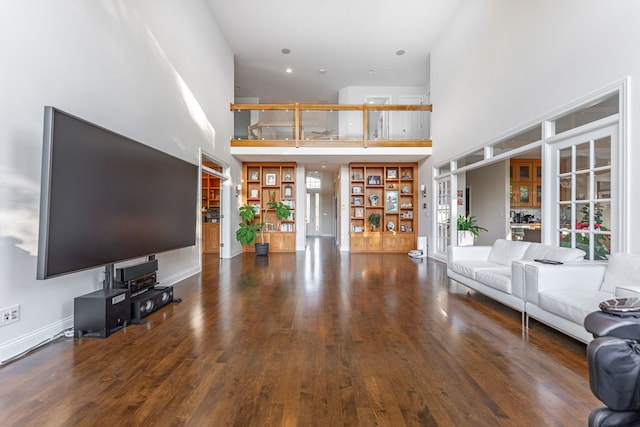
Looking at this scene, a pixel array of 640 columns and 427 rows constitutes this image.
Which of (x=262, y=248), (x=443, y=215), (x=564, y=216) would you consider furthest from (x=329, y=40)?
(x=564, y=216)

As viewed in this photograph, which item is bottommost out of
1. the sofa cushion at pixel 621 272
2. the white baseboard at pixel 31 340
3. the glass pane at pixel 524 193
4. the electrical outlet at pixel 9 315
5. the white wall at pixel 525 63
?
the white baseboard at pixel 31 340

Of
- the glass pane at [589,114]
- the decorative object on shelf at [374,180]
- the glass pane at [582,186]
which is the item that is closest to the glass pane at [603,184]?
the glass pane at [582,186]

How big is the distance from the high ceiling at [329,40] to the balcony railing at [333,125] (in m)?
1.35

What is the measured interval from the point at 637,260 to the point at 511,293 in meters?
1.00

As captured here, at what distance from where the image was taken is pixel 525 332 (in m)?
2.74

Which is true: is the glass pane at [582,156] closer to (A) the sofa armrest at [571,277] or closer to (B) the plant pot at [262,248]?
(A) the sofa armrest at [571,277]

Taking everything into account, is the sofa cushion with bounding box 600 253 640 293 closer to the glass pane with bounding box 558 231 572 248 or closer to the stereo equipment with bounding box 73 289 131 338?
the glass pane with bounding box 558 231 572 248

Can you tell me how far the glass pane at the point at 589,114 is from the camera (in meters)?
2.93

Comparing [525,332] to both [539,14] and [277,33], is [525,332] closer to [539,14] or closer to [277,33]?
[539,14]

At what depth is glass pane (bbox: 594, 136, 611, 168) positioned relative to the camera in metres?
2.99

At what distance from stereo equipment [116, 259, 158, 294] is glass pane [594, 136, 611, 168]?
4.79 meters

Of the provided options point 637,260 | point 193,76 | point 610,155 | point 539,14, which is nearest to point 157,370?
point 637,260

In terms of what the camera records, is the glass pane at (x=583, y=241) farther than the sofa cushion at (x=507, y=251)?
No

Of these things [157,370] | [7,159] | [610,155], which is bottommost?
[157,370]
